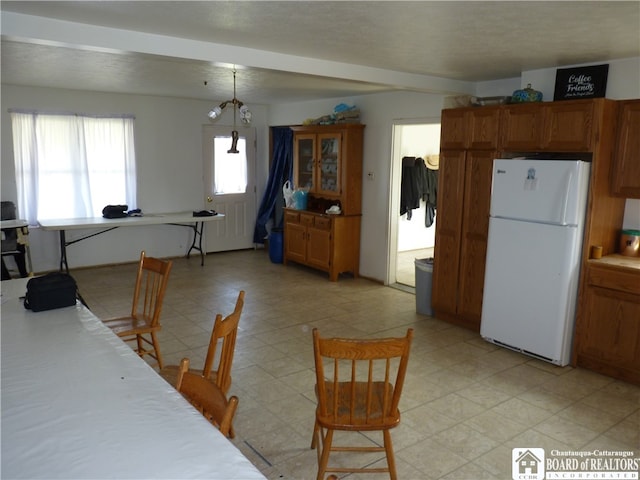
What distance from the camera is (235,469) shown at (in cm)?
143

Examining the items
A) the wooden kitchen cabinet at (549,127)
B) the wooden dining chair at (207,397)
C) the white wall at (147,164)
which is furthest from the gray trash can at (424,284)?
the white wall at (147,164)

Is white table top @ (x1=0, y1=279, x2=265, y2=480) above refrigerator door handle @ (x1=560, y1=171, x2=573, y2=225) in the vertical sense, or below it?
below

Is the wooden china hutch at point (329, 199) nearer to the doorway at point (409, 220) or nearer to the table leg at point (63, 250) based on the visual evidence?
the doorway at point (409, 220)

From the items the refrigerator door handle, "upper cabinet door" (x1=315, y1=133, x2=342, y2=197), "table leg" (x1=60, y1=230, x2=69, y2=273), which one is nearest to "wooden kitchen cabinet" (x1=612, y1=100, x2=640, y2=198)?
the refrigerator door handle

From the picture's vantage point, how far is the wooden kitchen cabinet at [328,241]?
251 inches

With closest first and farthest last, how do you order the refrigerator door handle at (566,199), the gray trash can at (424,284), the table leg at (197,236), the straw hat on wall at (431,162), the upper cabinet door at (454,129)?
the refrigerator door handle at (566,199)
the upper cabinet door at (454,129)
the gray trash can at (424,284)
the table leg at (197,236)
the straw hat on wall at (431,162)

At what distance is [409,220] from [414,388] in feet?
16.3

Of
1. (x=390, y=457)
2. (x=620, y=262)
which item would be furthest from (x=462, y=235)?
(x=390, y=457)

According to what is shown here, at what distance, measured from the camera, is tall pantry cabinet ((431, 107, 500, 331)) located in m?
4.34

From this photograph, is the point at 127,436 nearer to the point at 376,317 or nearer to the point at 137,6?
the point at 137,6

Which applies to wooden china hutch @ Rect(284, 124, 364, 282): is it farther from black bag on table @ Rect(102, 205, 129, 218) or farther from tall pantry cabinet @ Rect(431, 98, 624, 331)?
black bag on table @ Rect(102, 205, 129, 218)

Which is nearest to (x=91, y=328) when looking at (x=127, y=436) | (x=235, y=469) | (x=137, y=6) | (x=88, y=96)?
(x=127, y=436)

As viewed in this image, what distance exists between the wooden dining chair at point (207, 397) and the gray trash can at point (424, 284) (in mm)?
3473

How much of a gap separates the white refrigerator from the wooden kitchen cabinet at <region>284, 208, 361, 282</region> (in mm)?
2438
